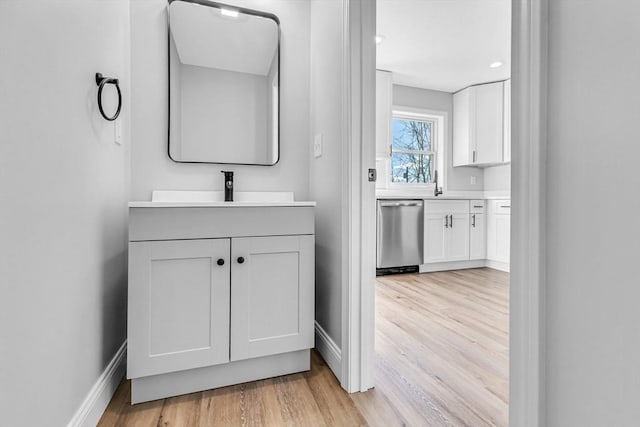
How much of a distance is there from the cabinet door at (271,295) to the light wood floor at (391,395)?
180 mm

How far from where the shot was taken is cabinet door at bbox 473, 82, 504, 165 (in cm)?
409

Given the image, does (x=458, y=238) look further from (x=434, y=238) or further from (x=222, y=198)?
(x=222, y=198)

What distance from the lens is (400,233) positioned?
363 centimetres

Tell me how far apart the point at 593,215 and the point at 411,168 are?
3.96m

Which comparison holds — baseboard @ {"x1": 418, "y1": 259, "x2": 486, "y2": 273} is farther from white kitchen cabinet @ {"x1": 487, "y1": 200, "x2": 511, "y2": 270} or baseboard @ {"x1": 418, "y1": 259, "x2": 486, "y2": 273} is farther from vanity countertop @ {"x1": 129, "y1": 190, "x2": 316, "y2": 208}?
vanity countertop @ {"x1": 129, "y1": 190, "x2": 316, "y2": 208}

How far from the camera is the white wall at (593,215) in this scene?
1.63ft

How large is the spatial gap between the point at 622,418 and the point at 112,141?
1799 millimetres

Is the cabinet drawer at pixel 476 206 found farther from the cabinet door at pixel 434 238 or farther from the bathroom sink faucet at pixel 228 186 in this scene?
the bathroom sink faucet at pixel 228 186

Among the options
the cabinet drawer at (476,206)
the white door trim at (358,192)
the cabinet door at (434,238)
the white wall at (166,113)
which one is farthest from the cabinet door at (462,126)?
the white door trim at (358,192)

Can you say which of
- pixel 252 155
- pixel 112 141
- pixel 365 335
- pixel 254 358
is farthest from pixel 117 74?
pixel 365 335

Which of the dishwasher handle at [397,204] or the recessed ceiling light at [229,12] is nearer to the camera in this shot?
the recessed ceiling light at [229,12]

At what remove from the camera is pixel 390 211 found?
11.8ft

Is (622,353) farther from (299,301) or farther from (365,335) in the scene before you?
(299,301)

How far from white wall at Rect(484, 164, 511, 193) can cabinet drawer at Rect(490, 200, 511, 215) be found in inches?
15.5
